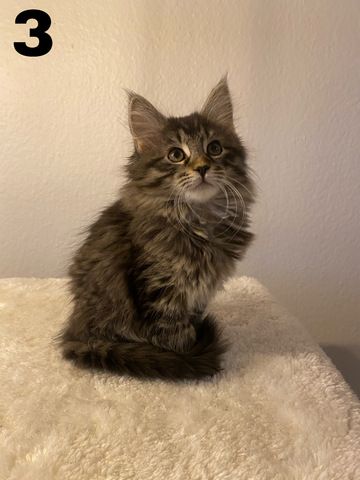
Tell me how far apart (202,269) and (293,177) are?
0.76m

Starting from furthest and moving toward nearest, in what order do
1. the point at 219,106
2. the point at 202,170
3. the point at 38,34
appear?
the point at 38,34, the point at 219,106, the point at 202,170

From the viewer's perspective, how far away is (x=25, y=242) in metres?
1.70

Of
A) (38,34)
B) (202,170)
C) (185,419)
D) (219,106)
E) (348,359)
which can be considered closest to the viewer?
(185,419)

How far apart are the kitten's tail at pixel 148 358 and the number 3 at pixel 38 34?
102 cm

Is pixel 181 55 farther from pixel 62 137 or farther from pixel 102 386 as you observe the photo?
pixel 102 386

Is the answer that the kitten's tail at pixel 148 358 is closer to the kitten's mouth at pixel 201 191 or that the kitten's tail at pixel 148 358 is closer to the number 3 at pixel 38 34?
the kitten's mouth at pixel 201 191

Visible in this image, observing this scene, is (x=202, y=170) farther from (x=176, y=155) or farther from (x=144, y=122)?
(x=144, y=122)

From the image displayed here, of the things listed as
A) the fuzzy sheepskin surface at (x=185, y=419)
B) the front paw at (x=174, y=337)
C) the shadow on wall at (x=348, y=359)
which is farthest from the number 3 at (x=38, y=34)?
the shadow on wall at (x=348, y=359)

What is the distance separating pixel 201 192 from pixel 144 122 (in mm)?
222

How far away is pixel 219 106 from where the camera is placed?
112 centimetres

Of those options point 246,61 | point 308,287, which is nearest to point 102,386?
point 308,287

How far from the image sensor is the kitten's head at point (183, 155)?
3.16ft

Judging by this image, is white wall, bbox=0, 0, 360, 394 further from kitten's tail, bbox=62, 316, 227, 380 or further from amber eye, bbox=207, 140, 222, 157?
kitten's tail, bbox=62, 316, 227, 380

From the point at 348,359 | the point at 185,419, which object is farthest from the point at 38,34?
the point at 348,359
